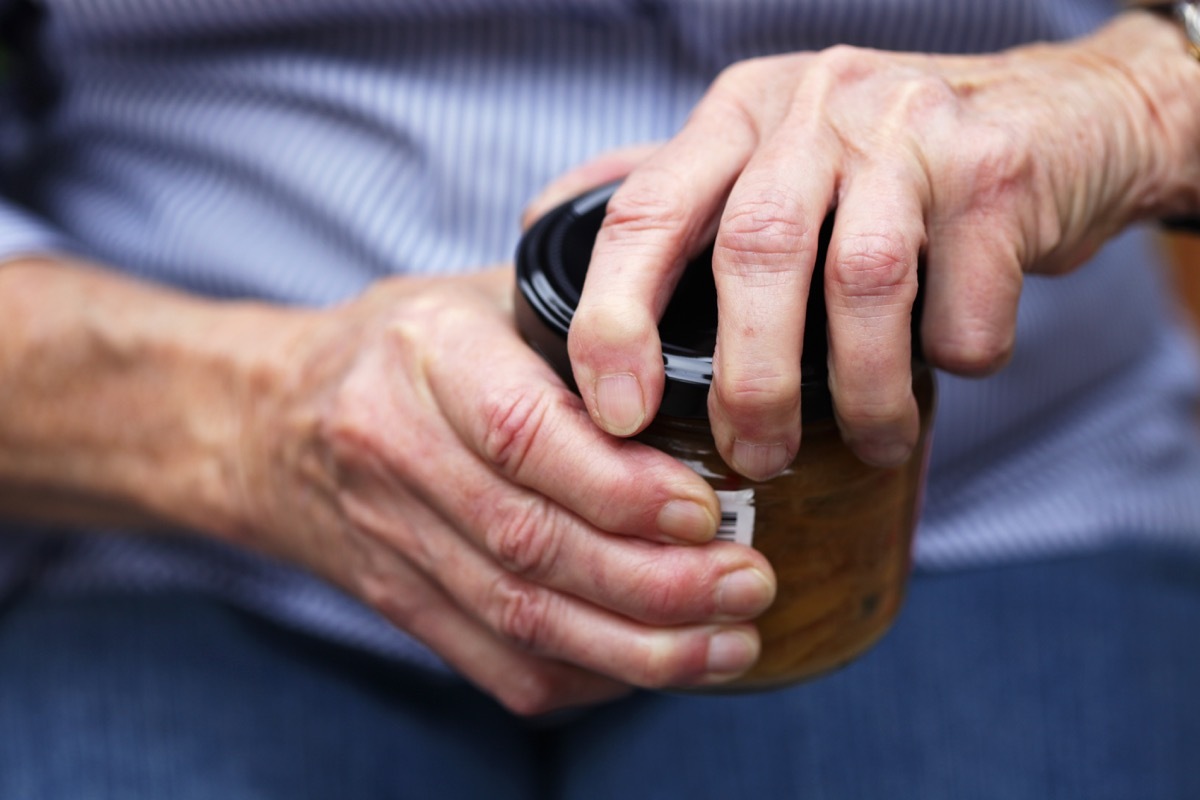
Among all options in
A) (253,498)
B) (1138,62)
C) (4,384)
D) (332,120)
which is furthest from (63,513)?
(1138,62)

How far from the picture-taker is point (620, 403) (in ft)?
1.71

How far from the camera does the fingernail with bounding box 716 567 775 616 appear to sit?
0.54 meters

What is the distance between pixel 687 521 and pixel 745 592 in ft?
0.15

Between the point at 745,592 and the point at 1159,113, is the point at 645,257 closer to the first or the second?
the point at 745,592

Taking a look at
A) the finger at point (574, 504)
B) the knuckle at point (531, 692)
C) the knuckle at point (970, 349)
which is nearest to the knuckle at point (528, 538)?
the finger at point (574, 504)

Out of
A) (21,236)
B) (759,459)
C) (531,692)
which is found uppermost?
(759,459)

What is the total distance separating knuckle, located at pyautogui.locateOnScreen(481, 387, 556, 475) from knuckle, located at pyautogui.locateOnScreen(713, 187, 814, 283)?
0.11 meters

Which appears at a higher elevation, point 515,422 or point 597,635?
point 515,422

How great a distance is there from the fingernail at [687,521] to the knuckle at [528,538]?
0.20 ft

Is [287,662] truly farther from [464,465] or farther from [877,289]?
[877,289]

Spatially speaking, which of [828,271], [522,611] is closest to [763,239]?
[828,271]

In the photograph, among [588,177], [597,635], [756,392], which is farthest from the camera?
[588,177]

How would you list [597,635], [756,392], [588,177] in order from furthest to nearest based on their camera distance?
1. [588,177]
2. [597,635]
3. [756,392]

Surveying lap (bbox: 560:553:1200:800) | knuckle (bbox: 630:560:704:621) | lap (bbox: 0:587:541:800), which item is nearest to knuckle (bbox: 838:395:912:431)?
knuckle (bbox: 630:560:704:621)
